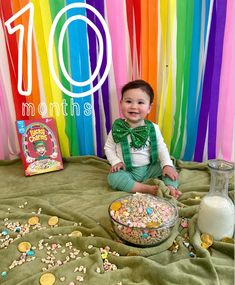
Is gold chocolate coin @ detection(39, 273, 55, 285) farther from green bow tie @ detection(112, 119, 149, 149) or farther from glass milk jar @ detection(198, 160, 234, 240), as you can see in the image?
green bow tie @ detection(112, 119, 149, 149)

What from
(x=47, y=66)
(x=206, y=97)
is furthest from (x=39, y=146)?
(x=206, y=97)

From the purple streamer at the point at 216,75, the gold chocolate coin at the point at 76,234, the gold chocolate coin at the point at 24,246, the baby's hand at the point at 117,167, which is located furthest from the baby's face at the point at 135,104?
the gold chocolate coin at the point at 24,246

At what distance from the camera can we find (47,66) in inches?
59.3

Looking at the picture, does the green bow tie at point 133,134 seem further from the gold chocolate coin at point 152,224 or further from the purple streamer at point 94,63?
the gold chocolate coin at point 152,224

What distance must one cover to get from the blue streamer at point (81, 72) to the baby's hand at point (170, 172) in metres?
0.44

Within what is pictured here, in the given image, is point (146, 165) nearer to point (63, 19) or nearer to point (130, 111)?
point (130, 111)

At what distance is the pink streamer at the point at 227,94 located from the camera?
138 centimetres

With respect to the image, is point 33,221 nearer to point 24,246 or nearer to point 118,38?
point 24,246

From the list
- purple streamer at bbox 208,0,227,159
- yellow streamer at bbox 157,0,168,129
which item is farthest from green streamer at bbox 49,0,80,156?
purple streamer at bbox 208,0,227,159

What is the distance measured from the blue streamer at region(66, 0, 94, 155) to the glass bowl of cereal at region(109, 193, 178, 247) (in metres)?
0.61

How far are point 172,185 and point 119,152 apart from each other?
29cm

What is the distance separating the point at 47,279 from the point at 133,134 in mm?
743

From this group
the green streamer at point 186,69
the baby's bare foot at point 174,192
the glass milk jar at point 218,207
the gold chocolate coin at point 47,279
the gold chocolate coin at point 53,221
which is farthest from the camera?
the green streamer at point 186,69

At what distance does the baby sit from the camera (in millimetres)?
1394
